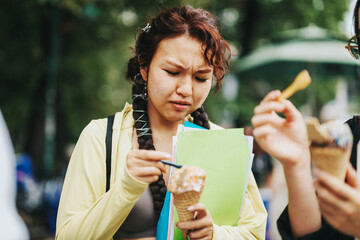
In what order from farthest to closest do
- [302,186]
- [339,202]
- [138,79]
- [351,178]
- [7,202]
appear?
[138,79]
[302,186]
[351,178]
[339,202]
[7,202]

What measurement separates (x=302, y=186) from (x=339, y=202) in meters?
0.23

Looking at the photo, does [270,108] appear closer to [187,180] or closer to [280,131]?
[280,131]

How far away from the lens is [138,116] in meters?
1.98

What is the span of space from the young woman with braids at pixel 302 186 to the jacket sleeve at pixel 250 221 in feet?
0.88

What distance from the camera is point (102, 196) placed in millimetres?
1678

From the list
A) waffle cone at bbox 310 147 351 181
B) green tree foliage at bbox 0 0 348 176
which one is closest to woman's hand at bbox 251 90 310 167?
waffle cone at bbox 310 147 351 181

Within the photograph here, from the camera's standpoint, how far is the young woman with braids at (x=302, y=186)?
1.21 metres

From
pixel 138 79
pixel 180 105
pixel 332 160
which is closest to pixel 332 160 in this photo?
pixel 332 160

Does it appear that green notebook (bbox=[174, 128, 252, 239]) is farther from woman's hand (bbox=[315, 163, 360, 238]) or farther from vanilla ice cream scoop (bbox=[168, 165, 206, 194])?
woman's hand (bbox=[315, 163, 360, 238])

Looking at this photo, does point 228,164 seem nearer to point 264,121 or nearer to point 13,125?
point 264,121

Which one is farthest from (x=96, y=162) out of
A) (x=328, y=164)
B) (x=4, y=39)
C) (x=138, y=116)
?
(x=4, y=39)

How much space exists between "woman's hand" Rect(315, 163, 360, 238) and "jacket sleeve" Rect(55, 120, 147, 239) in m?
0.65

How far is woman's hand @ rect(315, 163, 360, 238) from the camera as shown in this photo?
3.92 ft

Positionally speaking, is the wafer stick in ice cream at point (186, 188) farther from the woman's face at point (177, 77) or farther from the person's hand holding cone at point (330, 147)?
the person's hand holding cone at point (330, 147)
